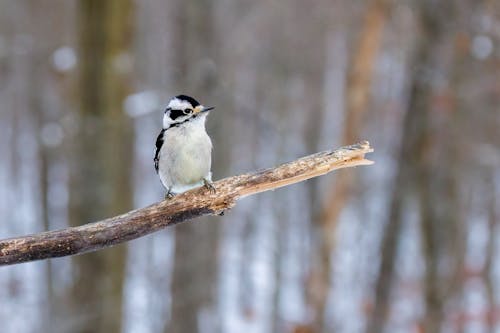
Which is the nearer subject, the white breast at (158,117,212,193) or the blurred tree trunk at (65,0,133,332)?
the white breast at (158,117,212,193)

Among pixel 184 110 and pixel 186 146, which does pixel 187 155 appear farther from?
pixel 184 110

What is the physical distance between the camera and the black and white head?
4.05m

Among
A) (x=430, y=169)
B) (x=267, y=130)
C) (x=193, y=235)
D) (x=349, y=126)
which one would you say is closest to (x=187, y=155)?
(x=193, y=235)

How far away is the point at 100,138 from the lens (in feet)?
25.6

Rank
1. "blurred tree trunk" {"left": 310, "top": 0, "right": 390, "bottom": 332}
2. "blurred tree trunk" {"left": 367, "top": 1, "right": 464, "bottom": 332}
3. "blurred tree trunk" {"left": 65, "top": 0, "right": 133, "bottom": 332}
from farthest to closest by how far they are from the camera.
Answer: "blurred tree trunk" {"left": 310, "top": 0, "right": 390, "bottom": 332} → "blurred tree trunk" {"left": 367, "top": 1, "right": 464, "bottom": 332} → "blurred tree trunk" {"left": 65, "top": 0, "right": 133, "bottom": 332}

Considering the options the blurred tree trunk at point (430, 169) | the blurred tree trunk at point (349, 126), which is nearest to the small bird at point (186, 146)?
the blurred tree trunk at point (430, 169)

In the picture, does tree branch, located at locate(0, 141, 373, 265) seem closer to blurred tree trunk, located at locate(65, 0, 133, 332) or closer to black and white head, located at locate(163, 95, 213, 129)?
black and white head, located at locate(163, 95, 213, 129)

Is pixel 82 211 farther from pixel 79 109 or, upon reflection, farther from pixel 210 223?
pixel 210 223

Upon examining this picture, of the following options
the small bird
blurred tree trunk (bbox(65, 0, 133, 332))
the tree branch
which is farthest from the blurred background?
the tree branch

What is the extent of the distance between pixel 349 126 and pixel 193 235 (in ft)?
10.3

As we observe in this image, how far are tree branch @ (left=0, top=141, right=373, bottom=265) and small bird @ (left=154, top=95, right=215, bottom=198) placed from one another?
552 mm

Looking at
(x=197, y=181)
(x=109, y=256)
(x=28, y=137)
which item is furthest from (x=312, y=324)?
(x=28, y=137)

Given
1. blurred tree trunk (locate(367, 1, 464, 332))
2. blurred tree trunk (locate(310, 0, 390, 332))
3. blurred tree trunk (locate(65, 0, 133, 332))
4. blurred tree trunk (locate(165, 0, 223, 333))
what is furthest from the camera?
blurred tree trunk (locate(310, 0, 390, 332))

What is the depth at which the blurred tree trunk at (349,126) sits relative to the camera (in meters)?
10.5
